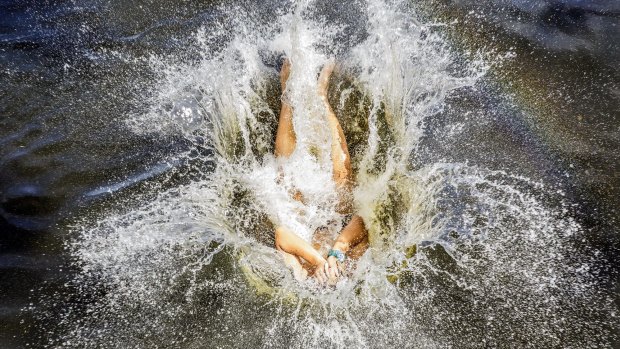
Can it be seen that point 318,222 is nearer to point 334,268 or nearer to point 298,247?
point 298,247

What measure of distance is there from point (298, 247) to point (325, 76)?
199 centimetres

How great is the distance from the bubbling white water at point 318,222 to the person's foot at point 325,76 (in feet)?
0.29

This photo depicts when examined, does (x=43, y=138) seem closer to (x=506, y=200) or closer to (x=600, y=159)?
(x=506, y=200)

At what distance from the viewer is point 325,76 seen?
14.4 feet

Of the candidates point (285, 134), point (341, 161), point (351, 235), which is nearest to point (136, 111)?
point (285, 134)

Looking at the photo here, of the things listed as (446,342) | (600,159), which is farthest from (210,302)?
(600,159)

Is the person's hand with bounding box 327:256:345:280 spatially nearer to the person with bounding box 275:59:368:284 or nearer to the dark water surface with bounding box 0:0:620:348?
the person with bounding box 275:59:368:284

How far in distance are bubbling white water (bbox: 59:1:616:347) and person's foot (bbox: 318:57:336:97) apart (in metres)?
0.09

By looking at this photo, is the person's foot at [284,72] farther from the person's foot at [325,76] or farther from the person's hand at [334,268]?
the person's hand at [334,268]

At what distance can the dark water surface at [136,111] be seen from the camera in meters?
3.17

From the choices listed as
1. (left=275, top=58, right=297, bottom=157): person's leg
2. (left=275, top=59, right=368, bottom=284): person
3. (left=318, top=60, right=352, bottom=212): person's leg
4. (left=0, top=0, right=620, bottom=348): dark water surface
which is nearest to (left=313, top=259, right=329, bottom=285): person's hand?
(left=275, top=59, right=368, bottom=284): person

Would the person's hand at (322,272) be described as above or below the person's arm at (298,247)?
below

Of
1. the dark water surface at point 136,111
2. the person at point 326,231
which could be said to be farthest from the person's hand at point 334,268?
the dark water surface at point 136,111

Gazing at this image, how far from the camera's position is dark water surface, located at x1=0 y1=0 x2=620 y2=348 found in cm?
317
